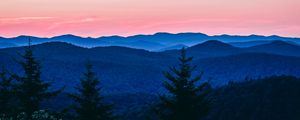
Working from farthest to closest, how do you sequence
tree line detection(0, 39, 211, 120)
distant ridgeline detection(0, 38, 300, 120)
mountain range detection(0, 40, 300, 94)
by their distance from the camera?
mountain range detection(0, 40, 300, 94) → distant ridgeline detection(0, 38, 300, 120) → tree line detection(0, 39, 211, 120)

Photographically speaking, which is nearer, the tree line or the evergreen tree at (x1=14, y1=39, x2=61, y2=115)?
the tree line

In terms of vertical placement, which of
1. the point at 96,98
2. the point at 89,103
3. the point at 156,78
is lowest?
the point at 156,78

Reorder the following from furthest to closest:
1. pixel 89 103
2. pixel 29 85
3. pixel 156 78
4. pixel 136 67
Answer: pixel 136 67 < pixel 156 78 < pixel 29 85 < pixel 89 103

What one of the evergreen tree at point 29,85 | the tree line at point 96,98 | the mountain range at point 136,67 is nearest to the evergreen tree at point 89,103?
the tree line at point 96,98

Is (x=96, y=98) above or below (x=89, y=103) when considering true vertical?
above

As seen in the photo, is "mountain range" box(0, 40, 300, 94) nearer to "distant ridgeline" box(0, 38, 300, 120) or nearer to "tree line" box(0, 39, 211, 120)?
"distant ridgeline" box(0, 38, 300, 120)

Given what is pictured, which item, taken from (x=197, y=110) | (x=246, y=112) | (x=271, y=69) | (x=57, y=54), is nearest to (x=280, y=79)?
(x=246, y=112)

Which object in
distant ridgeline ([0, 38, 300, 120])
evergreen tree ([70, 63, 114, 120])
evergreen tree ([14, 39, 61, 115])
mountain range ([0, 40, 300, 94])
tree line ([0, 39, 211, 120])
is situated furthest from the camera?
mountain range ([0, 40, 300, 94])

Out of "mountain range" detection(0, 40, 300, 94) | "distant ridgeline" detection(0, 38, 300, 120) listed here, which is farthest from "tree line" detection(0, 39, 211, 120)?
"mountain range" detection(0, 40, 300, 94)

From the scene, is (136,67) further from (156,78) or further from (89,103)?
(89,103)

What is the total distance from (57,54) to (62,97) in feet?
293

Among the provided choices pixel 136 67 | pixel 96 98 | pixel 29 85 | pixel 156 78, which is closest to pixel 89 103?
pixel 96 98

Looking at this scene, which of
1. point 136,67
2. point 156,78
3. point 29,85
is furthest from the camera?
point 136,67

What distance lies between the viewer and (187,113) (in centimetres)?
1811
